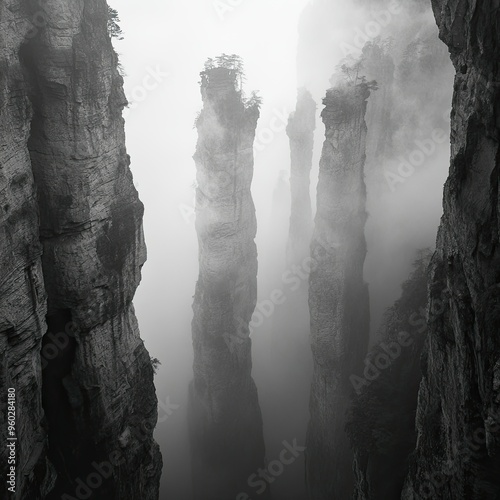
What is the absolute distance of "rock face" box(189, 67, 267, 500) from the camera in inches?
847

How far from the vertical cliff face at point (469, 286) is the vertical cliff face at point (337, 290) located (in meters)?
8.75

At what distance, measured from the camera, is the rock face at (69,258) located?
1093 cm

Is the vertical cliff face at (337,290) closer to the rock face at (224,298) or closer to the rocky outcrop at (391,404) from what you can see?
the rocky outcrop at (391,404)

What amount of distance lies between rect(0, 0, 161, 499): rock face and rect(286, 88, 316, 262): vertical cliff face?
53.3 feet

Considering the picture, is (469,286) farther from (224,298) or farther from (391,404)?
(224,298)

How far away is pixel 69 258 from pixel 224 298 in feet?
35.9

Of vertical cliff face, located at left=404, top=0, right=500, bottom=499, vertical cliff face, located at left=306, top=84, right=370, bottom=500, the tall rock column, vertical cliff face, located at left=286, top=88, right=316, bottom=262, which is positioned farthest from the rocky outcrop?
vertical cliff face, located at left=286, top=88, right=316, bottom=262

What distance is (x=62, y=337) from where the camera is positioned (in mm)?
13641

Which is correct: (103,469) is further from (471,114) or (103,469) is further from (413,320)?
(471,114)

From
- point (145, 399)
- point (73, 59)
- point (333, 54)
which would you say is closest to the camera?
point (73, 59)

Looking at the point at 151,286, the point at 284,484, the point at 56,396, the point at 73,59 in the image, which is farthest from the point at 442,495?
the point at 151,286

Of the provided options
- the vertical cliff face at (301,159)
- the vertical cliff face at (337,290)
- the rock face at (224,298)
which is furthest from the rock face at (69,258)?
the vertical cliff face at (301,159)

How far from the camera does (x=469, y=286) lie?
931cm

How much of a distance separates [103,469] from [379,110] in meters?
21.7
